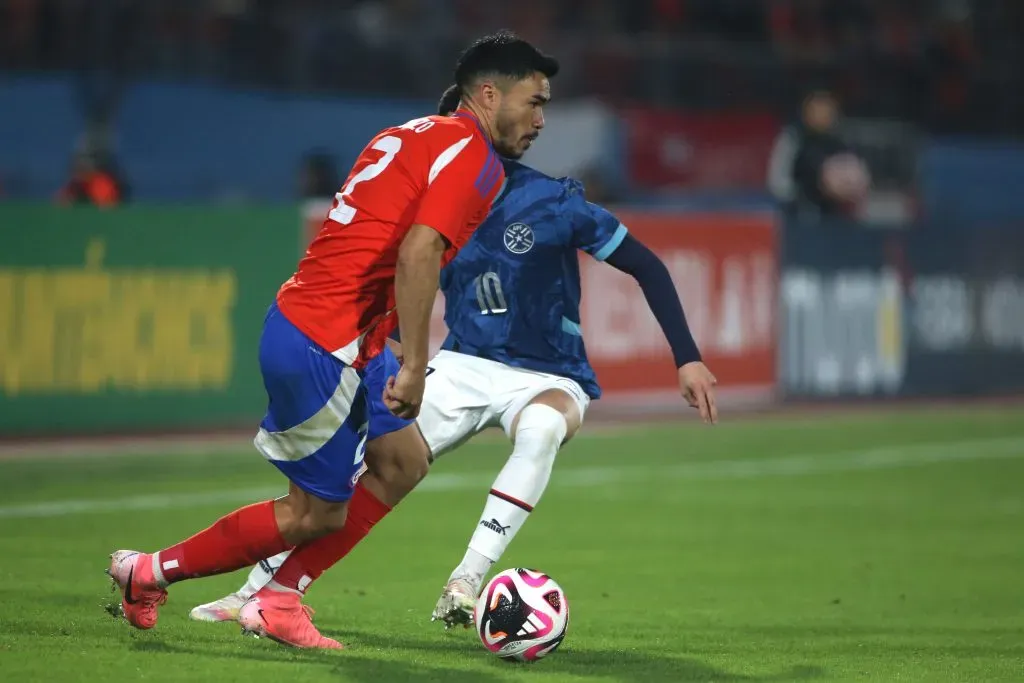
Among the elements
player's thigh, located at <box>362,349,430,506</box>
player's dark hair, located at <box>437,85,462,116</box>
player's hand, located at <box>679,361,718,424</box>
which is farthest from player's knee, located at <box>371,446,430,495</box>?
player's dark hair, located at <box>437,85,462,116</box>

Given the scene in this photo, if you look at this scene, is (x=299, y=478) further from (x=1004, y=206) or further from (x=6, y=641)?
(x=1004, y=206)

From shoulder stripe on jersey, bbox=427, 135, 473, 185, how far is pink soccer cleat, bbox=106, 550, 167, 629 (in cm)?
170

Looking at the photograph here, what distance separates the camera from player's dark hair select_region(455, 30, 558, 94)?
598 cm

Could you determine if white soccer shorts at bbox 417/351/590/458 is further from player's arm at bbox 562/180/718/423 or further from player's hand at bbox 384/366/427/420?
player's hand at bbox 384/366/427/420

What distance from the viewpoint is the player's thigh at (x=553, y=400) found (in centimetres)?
682

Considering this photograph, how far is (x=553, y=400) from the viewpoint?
686 cm

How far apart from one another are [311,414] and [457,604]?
0.99 m

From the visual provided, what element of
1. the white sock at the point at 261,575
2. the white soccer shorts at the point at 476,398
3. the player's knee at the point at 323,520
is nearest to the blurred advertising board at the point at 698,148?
the white soccer shorts at the point at 476,398

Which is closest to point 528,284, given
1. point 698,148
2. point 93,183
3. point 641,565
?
point 641,565

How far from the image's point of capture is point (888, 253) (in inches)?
741

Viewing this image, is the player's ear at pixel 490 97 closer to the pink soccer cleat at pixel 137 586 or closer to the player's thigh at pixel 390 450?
the player's thigh at pixel 390 450

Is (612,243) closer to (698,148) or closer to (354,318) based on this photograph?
(354,318)

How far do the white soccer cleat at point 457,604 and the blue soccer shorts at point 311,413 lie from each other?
63 centimetres

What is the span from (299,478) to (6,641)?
127 cm
